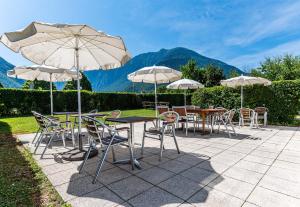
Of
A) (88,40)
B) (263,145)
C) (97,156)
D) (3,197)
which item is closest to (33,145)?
(97,156)

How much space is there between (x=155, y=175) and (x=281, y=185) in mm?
1751

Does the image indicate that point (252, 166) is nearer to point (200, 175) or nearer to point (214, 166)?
point (214, 166)

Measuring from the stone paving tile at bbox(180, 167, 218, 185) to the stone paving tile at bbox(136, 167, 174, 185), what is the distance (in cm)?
27

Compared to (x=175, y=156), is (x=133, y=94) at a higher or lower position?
higher

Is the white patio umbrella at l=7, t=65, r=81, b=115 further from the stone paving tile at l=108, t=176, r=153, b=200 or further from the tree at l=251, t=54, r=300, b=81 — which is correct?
the tree at l=251, t=54, r=300, b=81

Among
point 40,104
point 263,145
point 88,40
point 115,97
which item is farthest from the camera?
point 115,97

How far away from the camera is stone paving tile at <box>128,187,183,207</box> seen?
2.06 metres

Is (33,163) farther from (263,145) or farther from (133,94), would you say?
(133,94)

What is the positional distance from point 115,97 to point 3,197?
49.6 feet

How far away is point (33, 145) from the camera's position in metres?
4.75

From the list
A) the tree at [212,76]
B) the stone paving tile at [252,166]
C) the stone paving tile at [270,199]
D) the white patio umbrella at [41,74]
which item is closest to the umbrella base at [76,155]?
the white patio umbrella at [41,74]

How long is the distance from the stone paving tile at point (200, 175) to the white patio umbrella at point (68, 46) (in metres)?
2.39

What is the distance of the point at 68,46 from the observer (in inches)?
162

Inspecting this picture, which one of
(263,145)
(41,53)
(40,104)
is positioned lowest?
(263,145)
